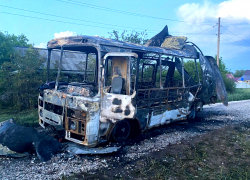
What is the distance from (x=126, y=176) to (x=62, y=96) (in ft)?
7.54

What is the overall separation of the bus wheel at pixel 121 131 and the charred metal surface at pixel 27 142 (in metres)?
1.35

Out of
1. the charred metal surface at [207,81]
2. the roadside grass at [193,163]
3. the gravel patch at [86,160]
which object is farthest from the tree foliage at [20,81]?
the charred metal surface at [207,81]

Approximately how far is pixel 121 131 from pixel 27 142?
7.11 ft

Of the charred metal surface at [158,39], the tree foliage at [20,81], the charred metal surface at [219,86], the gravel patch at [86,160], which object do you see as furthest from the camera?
the tree foliage at [20,81]

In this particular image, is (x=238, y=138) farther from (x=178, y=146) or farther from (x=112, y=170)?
(x=112, y=170)

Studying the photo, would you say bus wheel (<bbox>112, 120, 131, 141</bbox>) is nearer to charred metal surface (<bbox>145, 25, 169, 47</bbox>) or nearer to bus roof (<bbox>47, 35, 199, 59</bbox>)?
bus roof (<bbox>47, 35, 199, 59</bbox>)

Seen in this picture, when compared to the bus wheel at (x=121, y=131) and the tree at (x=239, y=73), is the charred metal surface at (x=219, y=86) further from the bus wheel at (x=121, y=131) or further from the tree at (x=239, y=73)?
the tree at (x=239, y=73)

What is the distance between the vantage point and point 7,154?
421 cm

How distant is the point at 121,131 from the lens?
5277mm

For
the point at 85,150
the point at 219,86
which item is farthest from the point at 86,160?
the point at 219,86

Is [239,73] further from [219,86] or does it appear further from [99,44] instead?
[99,44]

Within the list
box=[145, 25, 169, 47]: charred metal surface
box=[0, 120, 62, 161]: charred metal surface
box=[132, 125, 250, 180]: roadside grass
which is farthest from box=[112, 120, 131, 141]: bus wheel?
box=[145, 25, 169, 47]: charred metal surface

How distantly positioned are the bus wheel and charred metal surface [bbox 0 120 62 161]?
135cm

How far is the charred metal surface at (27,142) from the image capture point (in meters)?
4.20
